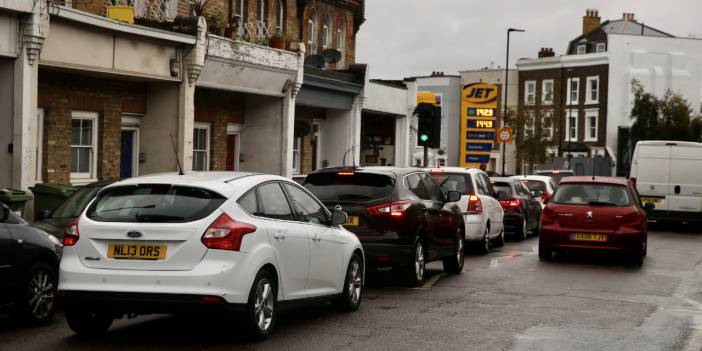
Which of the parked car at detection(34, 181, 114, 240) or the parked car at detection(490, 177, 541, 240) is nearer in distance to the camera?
the parked car at detection(34, 181, 114, 240)

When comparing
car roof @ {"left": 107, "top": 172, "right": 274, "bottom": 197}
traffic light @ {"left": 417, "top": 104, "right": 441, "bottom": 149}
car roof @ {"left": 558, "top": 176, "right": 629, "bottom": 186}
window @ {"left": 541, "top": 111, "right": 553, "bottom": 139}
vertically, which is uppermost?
window @ {"left": 541, "top": 111, "right": 553, "bottom": 139}

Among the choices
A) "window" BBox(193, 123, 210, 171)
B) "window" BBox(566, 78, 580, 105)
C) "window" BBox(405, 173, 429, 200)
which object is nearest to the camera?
"window" BBox(405, 173, 429, 200)

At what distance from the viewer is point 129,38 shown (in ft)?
73.2

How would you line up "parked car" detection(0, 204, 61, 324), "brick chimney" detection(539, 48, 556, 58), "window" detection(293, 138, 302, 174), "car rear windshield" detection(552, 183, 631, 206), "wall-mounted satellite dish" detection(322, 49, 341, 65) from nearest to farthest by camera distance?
"parked car" detection(0, 204, 61, 324) → "car rear windshield" detection(552, 183, 631, 206) → "wall-mounted satellite dish" detection(322, 49, 341, 65) → "window" detection(293, 138, 302, 174) → "brick chimney" detection(539, 48, 556, 58)

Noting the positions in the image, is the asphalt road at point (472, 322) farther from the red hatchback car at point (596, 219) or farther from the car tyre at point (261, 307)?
the red hatchback car at point (596, 219)

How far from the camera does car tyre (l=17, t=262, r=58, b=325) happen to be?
10.4 meters

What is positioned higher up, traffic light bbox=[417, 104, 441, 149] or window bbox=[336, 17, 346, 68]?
window bbox=[336, 17, 346, 68]

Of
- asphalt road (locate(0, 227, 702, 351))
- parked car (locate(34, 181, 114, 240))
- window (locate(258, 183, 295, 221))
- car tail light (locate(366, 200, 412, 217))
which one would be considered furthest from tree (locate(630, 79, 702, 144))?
Answer: window (locate(258, 183, 295, 221))

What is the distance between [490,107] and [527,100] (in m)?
46.1

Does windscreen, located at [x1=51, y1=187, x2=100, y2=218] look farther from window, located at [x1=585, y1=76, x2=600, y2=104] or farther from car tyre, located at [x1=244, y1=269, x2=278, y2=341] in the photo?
window, located at [x1=585, y1=76, x2=600, y2=104]

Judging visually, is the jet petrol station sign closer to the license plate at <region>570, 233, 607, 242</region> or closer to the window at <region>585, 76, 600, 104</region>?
the license plate at <region>570, 233, 607, 242</region>

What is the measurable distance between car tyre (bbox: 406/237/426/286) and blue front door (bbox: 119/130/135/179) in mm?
11583

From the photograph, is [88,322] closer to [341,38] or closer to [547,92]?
[341,38]

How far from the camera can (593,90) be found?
265 feet
